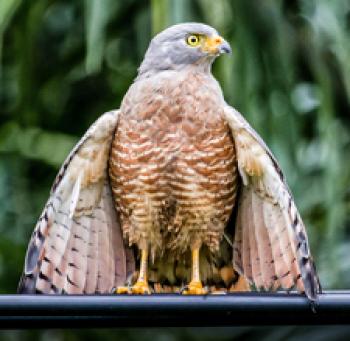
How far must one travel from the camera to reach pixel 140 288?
391cm

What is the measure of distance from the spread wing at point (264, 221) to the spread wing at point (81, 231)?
0.40 m

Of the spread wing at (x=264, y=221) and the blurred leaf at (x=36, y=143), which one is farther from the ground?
the blurred leaf at (x=36, y=143)

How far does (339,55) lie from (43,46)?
1768mm

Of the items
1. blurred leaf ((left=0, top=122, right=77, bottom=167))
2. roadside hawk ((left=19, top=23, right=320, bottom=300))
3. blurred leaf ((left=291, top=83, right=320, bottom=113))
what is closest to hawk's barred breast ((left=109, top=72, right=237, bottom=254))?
roadside hawk ((left=19, top=23, right=320, bottom=300))

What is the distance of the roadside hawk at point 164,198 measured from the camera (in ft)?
12.7

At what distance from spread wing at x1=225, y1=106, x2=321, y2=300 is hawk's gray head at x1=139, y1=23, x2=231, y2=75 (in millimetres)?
277

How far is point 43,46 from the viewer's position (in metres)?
6.21

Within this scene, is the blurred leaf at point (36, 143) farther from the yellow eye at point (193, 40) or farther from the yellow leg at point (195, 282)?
the yellow leg at point (195, 282)

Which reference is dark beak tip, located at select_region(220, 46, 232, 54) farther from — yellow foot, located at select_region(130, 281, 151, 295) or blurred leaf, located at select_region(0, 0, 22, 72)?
blurred leaf, located at select_region(0, 0, 22, 72)

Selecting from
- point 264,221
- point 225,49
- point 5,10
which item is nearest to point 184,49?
point 225,49

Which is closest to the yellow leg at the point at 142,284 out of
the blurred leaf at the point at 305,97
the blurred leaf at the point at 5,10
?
the blurred leaf at the point at 5,10

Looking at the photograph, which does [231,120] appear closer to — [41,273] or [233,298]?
[41,273]

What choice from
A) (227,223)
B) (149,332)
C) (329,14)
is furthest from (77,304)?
(149,332)

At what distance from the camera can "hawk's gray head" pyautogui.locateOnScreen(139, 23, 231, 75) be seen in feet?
13.6
